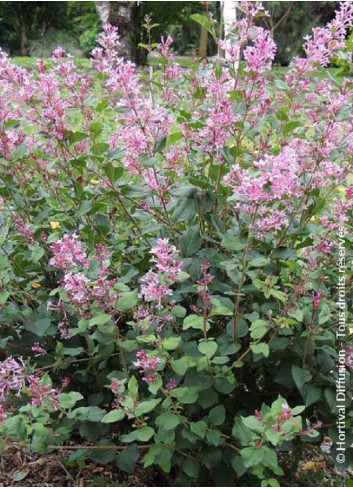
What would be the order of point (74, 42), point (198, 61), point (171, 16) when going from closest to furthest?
point (198, 61)
point (171, 16)
point (74, 42)

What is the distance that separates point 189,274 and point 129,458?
1.77 feet

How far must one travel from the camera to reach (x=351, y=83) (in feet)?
5.99

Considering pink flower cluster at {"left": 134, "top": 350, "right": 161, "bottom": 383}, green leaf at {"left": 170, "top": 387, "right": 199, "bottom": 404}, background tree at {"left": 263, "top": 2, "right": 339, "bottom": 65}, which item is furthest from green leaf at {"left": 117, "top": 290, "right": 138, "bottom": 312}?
background tree at {"left": 263, "top": 2, "right": 339, "bottom": 65}

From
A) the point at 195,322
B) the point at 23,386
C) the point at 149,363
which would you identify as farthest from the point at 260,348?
the point at 23,386

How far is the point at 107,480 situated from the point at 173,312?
2.57 feet

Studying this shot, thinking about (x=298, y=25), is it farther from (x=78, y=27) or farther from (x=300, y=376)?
(x=300, y=376)

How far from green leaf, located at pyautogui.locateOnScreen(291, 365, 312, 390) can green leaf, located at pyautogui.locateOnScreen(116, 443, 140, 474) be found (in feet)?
1.59

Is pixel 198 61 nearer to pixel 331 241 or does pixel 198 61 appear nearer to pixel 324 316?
pixel 331 241

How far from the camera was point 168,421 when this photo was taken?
62.8 inches

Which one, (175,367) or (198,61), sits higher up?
(198,61)

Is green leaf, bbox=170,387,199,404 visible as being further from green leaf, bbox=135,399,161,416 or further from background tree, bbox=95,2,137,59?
background tree, bbox=95,2,137,59

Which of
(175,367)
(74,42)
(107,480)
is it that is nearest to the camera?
(175,367)

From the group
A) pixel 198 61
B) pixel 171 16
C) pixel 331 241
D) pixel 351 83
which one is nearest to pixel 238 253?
pixel 331 241

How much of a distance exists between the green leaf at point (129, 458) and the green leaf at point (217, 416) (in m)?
0.24
